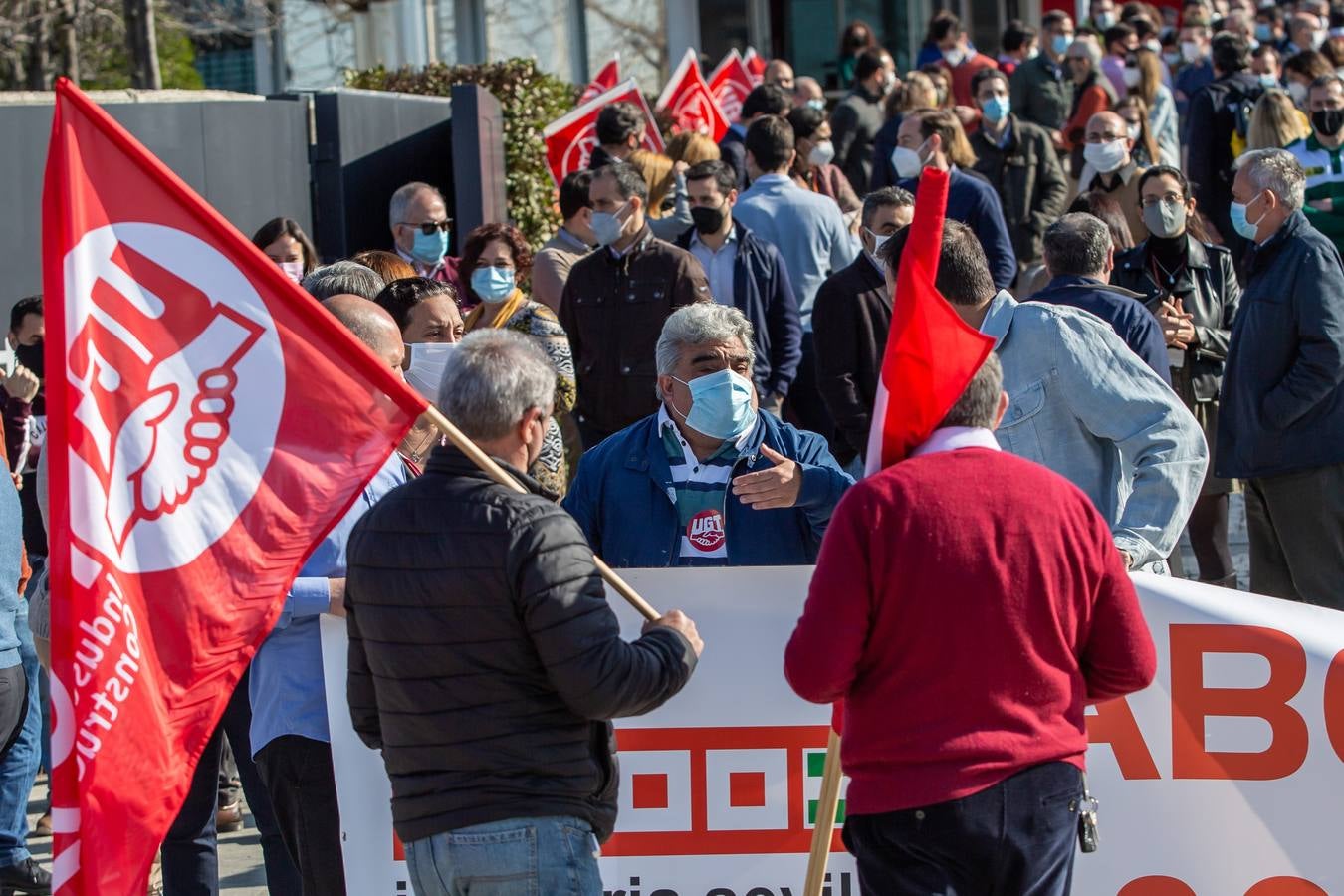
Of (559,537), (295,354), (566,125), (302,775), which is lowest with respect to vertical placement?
(302,775)

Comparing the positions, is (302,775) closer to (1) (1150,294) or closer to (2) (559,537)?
(2) (559,537)

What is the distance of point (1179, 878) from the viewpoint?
4.39 metres

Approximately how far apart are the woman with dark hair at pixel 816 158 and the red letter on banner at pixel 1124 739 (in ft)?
21.5

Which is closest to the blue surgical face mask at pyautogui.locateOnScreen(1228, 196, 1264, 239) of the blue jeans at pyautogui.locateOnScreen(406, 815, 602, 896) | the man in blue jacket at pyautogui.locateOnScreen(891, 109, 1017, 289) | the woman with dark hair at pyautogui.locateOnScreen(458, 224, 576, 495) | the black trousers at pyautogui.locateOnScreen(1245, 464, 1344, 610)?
the black trousers at pyautogui.locateOnScreen(1245, 464, 1344, 610)

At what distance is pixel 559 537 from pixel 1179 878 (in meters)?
1.93

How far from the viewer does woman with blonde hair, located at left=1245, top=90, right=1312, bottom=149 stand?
10406mm

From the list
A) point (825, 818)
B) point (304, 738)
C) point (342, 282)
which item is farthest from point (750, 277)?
point (825, 818)

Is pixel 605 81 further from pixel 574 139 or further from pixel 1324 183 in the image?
pixel 1324 183

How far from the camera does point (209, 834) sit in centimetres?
491

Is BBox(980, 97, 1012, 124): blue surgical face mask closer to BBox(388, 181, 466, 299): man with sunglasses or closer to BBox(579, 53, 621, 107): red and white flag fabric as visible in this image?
BBox(579, 53, 621, 107): red and white flag fabric

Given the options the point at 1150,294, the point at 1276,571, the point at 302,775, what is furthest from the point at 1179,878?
the point at 1150,294

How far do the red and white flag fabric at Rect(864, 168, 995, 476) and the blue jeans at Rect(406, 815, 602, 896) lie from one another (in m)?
0.95

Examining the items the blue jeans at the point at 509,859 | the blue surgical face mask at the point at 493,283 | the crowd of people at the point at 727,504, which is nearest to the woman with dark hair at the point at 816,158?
the crowd of people at the point at 727,504

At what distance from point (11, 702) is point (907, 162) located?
5.64m
